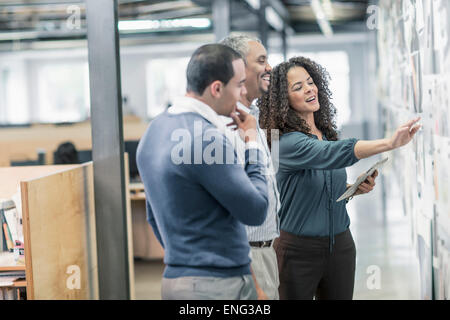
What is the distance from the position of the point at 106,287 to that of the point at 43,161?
2.61 meters

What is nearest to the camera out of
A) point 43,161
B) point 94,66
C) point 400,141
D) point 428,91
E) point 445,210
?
point 400,141

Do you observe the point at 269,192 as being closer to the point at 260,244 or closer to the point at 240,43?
the point at 260,244

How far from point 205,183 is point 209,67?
0.34 metres

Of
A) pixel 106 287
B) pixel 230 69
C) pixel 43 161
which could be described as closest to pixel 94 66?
pixel 106 287

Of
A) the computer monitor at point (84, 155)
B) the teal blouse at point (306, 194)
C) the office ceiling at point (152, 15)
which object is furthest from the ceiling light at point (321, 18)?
the teal blouse at point (306, 194)

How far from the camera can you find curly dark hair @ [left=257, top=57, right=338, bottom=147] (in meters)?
2.13

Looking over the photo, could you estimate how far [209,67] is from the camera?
1680mm

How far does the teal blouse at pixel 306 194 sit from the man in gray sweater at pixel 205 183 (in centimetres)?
40

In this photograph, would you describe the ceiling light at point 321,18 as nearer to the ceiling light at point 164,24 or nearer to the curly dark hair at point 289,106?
the ceiling light at point 164,24

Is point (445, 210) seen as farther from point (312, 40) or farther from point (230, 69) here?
point (312, 40)

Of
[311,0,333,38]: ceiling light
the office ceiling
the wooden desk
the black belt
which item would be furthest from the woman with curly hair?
[311,0,333,38]: ceiling light

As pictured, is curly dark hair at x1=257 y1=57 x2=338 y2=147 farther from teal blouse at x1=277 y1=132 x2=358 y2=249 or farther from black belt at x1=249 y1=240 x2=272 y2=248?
black belt at x1=249 y1=240 x2=272 y2=248

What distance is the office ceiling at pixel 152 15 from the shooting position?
33.4ft

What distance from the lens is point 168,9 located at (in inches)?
455
